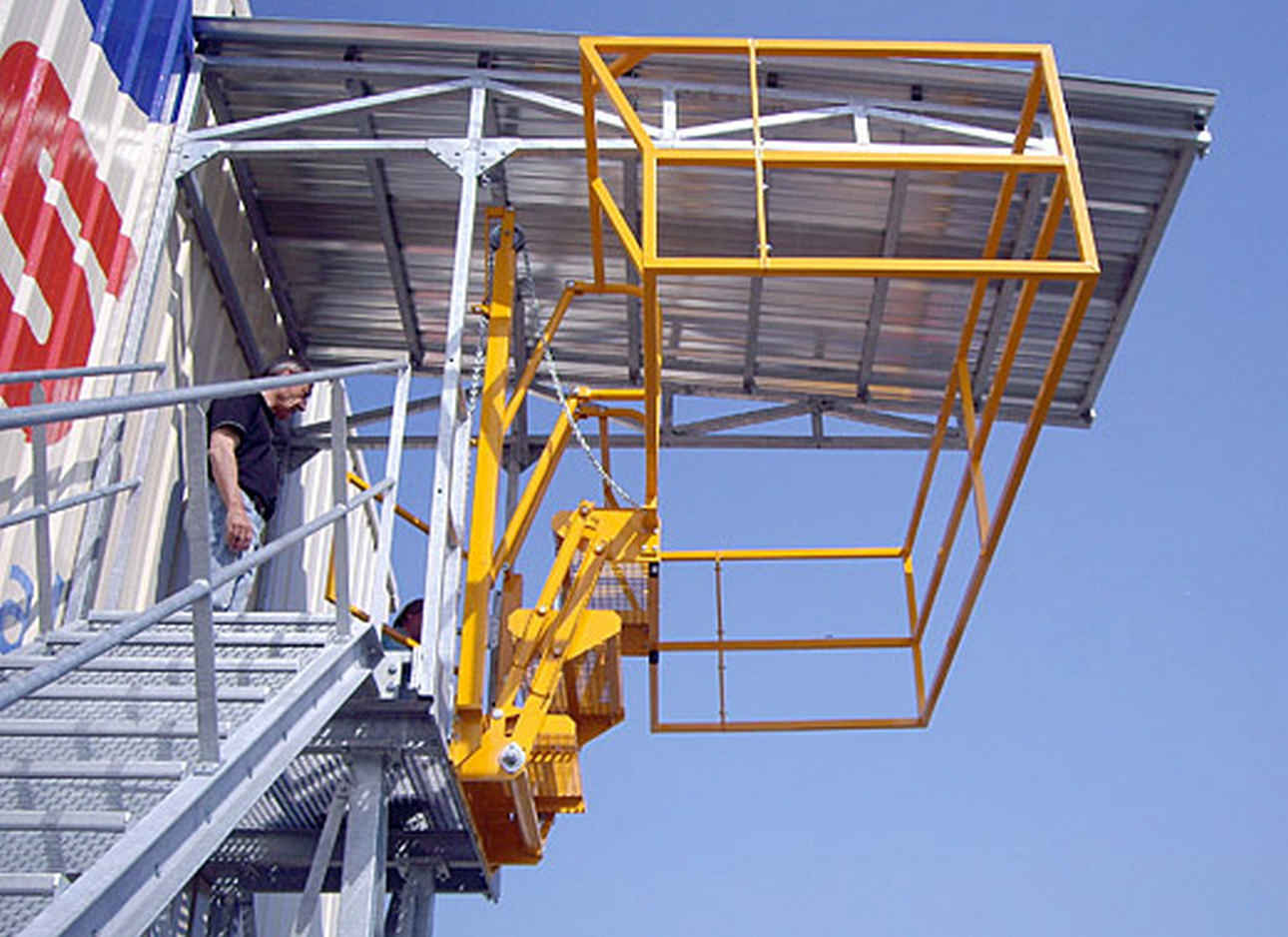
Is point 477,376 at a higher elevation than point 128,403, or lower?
higher

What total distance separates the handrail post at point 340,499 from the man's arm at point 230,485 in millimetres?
1670

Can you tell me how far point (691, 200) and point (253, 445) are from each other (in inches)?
175

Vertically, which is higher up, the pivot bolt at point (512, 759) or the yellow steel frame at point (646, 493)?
the yellow steel frame at point (646, 493)

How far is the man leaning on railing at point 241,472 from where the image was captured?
7.18 m

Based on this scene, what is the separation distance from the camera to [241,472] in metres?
7.65

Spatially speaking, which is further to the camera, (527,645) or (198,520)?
(527,645)

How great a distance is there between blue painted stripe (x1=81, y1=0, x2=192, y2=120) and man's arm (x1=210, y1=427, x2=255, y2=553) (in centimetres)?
260

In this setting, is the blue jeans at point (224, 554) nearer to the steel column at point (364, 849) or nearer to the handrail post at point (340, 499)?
the steel column at point (364, 849)

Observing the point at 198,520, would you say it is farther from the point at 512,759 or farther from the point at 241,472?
the point at 241,472

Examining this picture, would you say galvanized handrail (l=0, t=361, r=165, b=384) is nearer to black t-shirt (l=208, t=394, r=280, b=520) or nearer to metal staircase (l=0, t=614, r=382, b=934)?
black t-shirt (l=208, t=394, r=280, b=520)

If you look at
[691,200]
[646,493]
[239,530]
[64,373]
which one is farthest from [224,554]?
[691,200]

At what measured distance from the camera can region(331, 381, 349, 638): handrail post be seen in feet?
18.1

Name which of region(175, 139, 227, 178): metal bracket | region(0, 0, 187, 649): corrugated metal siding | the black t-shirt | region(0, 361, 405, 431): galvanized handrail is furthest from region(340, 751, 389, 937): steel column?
region(175, 139, 227, 178): metal bracket

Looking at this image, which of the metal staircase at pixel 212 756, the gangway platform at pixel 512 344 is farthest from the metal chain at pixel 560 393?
the metal staircase at pixel 212 756
